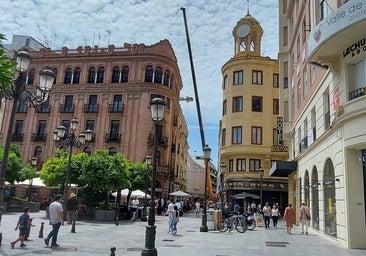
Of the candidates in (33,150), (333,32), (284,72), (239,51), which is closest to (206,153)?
(333,32)

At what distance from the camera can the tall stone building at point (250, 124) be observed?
39.8 meters

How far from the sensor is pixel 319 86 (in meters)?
19.1

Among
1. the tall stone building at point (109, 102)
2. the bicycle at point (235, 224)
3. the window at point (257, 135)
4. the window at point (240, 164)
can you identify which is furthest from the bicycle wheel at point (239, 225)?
the tall stone building at point (109, 102)

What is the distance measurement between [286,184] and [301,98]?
54.4ft

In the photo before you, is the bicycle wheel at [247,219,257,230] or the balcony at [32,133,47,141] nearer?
the bicycle wheel at [247,219,257,230]

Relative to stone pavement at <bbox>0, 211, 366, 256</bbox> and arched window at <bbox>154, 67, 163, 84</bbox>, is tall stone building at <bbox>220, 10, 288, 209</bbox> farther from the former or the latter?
stone pavement at <bbox>0, 211, 366, 256</bbox>

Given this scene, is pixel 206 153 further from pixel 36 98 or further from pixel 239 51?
pixel 239 51

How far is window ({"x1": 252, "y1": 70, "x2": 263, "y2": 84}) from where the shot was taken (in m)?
42.3

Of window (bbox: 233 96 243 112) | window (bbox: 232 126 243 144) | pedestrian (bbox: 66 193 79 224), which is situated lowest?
pedestrian (bbox: 66 193 79 224)

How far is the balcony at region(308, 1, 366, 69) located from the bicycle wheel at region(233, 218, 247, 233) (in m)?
10.1

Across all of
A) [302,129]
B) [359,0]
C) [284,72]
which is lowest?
[302,129]

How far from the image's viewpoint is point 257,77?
42.4 metres

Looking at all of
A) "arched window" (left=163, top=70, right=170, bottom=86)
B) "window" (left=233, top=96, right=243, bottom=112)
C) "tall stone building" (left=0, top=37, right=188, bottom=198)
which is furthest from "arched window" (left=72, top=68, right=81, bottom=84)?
"window" (left=233, top=96, right=243, bottom=112)

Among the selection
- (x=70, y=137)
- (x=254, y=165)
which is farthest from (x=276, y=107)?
(x=70, y=137)
